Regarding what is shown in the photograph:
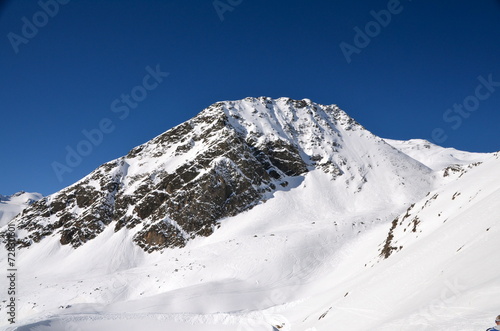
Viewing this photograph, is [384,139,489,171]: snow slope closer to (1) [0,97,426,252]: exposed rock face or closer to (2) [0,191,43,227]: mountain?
(1) [0,97,426,252]: exposed rock face

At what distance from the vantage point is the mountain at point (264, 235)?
1702 cm

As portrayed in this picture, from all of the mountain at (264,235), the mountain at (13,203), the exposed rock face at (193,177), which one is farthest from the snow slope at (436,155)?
the mountain at (13,203)

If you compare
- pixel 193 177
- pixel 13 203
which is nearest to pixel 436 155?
pixel 193 177

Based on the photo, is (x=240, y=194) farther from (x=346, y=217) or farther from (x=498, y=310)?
(x=498, y=310)

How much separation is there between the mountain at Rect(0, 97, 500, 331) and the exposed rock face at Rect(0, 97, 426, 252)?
34 centimetres

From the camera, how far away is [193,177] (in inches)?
Answer: 2638

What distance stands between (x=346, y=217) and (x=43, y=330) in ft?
152

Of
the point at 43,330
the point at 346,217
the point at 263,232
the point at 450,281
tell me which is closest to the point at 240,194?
the point at 263,232

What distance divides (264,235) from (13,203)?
17917 centimetres

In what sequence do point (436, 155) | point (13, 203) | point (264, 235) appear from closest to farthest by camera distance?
1. point (264, 235)
2. point (436, 155)
3. point (13, 203)

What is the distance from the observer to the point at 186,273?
40.9 m

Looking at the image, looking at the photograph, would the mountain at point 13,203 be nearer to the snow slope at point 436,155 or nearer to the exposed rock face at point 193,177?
the exposed rock face at point 193,177

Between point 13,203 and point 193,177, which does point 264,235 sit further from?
point 13,203

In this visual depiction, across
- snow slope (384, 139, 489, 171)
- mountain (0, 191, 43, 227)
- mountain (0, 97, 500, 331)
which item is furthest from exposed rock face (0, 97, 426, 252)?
mountain (0, 191, 43, 227)
